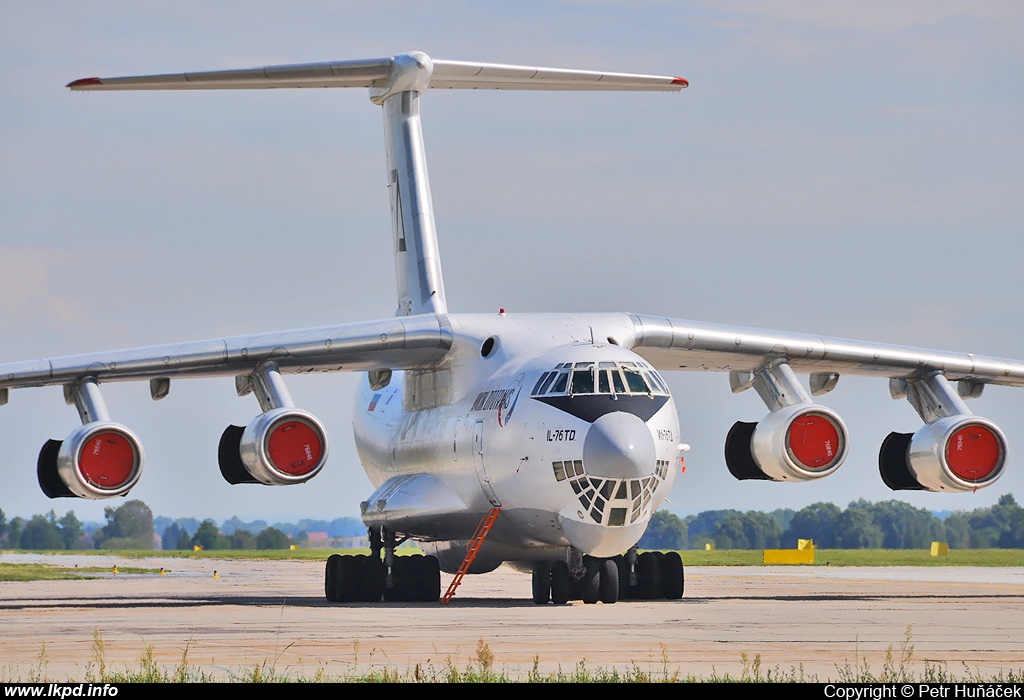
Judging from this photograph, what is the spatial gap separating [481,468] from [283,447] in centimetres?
218

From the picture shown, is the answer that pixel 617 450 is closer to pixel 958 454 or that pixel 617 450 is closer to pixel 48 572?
pixel 958 454

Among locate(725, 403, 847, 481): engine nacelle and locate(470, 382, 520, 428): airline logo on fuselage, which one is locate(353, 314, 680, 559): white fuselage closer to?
locate(470, 382, 520, 428): airline logo on fuselage

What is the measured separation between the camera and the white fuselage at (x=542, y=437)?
1528 cm

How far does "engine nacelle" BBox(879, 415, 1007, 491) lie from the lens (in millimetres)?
18406

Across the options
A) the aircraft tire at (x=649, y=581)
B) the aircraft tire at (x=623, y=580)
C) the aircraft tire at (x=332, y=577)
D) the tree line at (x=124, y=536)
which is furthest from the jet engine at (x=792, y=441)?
the tree line at (x=124, y=536)

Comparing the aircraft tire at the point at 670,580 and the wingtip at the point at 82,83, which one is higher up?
the wingtip at the point at 82,83

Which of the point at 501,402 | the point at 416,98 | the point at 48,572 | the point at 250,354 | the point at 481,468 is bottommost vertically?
the point at 481,468

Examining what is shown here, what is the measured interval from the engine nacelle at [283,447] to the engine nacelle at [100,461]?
121 centimetres

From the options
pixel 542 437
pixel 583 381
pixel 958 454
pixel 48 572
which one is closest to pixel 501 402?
pixel 542 437

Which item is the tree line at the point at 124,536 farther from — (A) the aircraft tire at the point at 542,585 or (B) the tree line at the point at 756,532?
(A) the aircraft tire at the point at 542,585

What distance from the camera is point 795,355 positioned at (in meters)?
18.9

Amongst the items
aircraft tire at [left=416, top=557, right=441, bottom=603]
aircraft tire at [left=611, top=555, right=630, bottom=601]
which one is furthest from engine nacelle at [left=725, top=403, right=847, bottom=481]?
aircraft tire at [left=416, top=557, right=441, bottom=603]

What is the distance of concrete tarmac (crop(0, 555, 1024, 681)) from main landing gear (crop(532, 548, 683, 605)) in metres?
0.26

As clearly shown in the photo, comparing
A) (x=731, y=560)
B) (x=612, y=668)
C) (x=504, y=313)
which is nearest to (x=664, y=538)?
(x=731, y=560)
